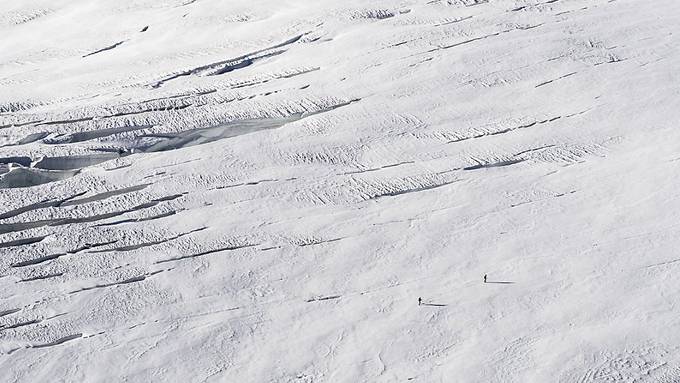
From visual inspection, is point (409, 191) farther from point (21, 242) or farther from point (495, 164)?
point (21, 242)

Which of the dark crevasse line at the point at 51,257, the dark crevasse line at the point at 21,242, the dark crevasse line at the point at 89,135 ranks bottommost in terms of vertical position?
the dark crevasse line at the point at 51,257

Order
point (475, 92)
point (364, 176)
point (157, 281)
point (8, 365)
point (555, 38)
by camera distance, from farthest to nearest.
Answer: point (555, 38) → point (475, 92) → point (364, 176) → point (157, 281) → point (8, 365)

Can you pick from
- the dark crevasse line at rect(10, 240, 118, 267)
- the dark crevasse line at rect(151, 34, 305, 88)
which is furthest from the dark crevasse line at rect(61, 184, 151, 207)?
the dark crevasse line at rect(151, 34, 305, 88)

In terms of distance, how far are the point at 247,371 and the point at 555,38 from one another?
273cm

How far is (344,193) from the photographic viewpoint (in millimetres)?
3709

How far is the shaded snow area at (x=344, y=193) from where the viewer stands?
2.99 metres

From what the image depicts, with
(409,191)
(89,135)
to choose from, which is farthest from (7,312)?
(409,191)

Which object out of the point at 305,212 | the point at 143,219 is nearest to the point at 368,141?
the point at 305,212

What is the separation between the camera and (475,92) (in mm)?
4367

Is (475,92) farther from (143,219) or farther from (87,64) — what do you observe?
(87,64)

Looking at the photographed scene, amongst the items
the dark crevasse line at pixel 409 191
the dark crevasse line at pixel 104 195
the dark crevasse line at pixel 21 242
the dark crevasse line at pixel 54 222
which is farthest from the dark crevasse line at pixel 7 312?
the dark crevasse line at pixel 409 191

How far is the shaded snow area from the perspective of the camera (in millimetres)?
2986

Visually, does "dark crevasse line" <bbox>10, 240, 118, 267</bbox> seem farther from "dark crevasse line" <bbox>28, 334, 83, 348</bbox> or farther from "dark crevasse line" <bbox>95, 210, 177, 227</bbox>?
"dark crevasse line" <bbox>28, 334, 83, 348</bbox>

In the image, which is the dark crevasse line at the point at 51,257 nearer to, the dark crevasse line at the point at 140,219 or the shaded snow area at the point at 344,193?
the shaded snow area at the point at 344,193
